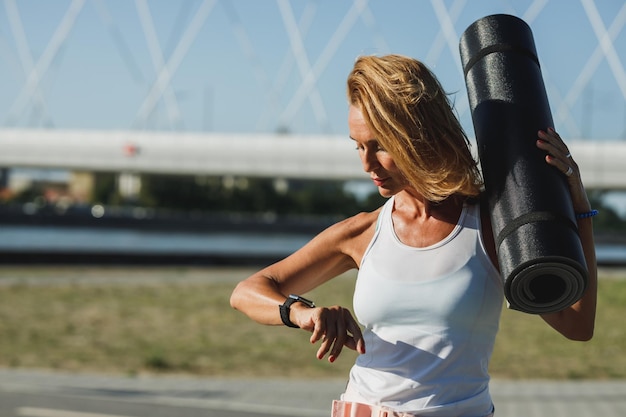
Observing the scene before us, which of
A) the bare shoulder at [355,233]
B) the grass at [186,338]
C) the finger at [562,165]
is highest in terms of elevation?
the grass at [186,338]

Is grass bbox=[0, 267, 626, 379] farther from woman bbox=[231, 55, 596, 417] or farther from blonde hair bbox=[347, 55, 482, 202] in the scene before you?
blonde hair bbox=[347, 55, 482, 202]

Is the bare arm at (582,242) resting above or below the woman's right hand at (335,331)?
above

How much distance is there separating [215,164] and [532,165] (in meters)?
51.3

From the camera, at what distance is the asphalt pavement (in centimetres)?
834

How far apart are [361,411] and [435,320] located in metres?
0.29

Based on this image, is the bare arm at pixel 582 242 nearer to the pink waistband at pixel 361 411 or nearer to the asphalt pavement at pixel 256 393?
the pink waistband at pixel 361 411

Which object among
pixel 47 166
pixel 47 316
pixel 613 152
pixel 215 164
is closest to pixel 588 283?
pixel 47 316

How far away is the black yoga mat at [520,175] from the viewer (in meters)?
1.98

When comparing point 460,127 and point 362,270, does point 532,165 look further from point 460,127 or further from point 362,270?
point 362,270

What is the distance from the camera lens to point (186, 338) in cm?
1263

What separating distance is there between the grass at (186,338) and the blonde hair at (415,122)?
834 centimetres

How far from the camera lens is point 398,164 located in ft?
7.05

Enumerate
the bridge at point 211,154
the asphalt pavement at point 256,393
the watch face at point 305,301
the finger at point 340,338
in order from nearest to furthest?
the finger at point 340,338 < the watch face at point 305,301 < the asphalt pavement at point 256,393 < the bridge at point 211,154

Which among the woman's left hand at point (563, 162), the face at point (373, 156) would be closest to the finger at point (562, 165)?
the woman's left hand at point (563, 162)
